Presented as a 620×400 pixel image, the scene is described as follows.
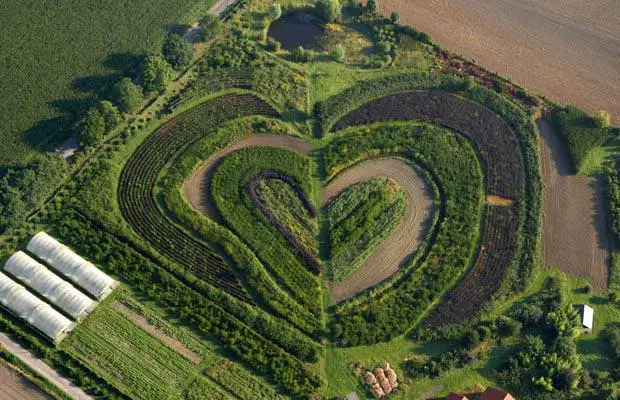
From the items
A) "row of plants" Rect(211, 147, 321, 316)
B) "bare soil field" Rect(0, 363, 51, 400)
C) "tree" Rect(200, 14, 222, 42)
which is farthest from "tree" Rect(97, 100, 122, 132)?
"bare soil field" Rect(0, 363, 51, 400)

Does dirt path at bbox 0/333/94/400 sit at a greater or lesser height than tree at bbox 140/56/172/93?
lesser

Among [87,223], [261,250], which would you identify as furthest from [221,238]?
[87,223]

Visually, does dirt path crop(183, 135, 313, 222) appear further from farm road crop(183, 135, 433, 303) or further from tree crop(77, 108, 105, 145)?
tree crop(77, 108, 105, 145)

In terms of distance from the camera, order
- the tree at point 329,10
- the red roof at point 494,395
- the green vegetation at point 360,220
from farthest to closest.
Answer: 1. the tree at point 329,10
2. the green vegetation at point 360,220
3. the red roof at point 494,395

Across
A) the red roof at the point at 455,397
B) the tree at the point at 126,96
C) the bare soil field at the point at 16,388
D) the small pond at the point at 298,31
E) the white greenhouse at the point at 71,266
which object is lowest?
the bare soil field at the point at 16,388

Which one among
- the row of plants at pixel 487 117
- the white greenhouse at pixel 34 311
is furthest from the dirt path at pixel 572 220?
the white greenhouse at pixel 34 311

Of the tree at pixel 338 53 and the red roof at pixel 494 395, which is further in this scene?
the tree at pixel 338 53

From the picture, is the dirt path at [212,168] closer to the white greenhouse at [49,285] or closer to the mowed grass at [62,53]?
the white greenhouse at [49,285]
